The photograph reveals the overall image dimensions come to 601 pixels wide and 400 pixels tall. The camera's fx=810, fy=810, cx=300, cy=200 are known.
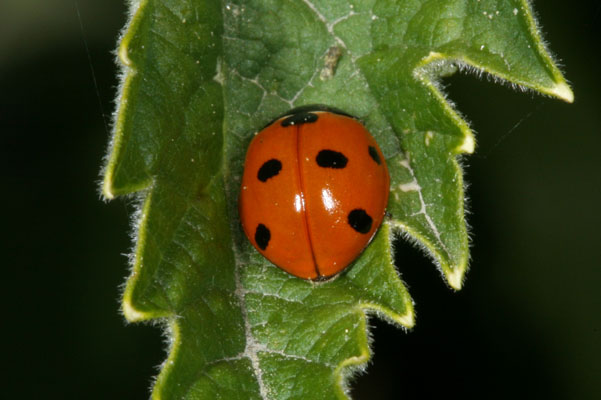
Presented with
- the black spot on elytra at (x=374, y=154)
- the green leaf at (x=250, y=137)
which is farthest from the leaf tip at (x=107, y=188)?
the black spot on elytra at (x=374, y=154)

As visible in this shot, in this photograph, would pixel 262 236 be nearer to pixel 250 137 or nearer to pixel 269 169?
pixel 269 169

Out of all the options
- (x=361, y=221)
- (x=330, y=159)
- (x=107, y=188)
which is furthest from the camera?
(x=330, y=159)

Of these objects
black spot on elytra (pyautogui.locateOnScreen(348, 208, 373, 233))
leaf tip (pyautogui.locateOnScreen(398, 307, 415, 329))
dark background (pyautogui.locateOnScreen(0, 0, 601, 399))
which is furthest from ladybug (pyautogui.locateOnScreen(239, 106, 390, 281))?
dark background (pyautogui.locateOnScreen(0, 0, 601, 399))

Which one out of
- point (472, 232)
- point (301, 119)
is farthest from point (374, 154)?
point (472, 232)

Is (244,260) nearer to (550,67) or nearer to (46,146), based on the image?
(550,67)

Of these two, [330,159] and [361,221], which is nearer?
[361,221]

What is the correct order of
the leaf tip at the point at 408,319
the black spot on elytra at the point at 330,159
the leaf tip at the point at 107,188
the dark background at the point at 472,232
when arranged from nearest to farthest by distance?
the leaf tip at the point at 107,188 → the leaf tip at the point at 408,319 → the black spot on elytra at the point at 330,159 → the dark background at the point at 472,232

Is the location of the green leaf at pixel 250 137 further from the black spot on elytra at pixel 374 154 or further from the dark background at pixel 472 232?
the dark background at pixel 472 232

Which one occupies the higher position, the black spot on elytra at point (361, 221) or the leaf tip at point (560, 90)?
the leaf tip at point (560, 90)
